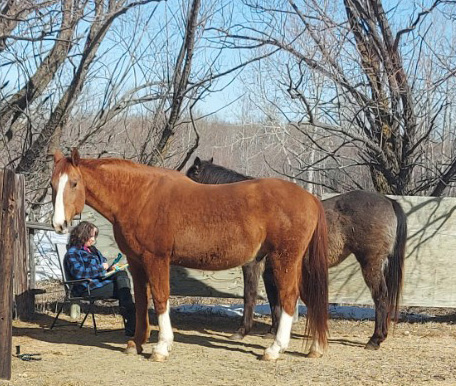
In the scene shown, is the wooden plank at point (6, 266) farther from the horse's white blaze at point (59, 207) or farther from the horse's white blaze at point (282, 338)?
the horse's white blaze at point (282, 338)

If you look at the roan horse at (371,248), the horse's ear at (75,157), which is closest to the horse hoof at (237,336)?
the roan horse at (371,248)

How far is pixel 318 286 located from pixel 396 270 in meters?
1.22

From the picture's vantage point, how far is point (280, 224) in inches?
230

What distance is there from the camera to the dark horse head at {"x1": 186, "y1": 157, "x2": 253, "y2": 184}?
748 cm

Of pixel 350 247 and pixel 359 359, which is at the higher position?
pixel 350 247

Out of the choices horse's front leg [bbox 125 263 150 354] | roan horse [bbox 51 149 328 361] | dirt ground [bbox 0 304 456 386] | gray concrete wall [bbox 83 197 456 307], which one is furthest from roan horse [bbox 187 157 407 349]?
horse's front leg [bbox 125 263 150 354]

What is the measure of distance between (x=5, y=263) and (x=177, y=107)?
4714 mm

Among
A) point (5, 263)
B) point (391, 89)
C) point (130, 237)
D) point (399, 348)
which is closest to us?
point (5, 263)

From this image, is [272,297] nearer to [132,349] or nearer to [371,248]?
[371,248]

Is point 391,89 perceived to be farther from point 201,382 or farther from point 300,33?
point 201,382

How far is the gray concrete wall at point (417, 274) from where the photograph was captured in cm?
810

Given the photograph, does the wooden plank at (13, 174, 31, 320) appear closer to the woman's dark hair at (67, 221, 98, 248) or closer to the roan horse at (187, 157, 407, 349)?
the woman's dark hair at (67, 221, 98, 248)

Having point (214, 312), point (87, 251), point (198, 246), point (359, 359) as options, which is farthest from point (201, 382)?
point (214, 312)

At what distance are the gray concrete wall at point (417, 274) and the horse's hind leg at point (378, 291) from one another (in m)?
1.51
